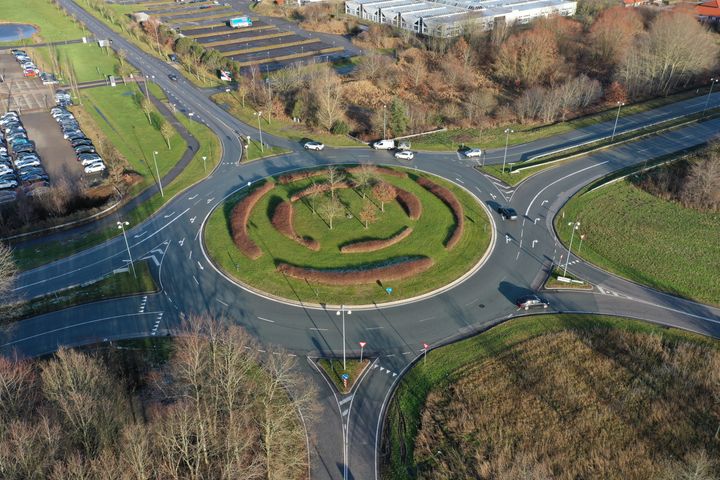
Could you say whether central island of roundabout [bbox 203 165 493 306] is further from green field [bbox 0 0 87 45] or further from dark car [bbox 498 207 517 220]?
green field [bbox 0 0 87 45]

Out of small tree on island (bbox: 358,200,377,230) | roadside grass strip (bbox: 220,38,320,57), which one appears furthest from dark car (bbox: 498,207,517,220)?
roadside grass strip (bbox: 220,38,320,57)

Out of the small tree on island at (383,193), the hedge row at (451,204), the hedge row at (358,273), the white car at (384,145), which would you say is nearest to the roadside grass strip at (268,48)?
the white car at (384,145)

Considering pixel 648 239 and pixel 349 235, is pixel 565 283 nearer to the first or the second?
pixel 648 239

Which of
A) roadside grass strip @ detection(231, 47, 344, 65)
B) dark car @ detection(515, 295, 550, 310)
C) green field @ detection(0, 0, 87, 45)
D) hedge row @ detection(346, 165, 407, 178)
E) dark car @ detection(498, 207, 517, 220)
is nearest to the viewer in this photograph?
dark car @ detection(515, 295, 550, 310)

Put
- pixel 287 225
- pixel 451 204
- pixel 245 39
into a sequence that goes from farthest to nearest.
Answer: pixel 245 39 < pixel 451 204 < pixel 287 225

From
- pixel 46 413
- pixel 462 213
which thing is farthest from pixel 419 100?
pixel 46 413

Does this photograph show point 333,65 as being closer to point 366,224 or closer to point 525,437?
point 366,224

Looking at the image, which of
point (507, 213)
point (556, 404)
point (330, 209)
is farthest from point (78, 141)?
point (556, 404)
